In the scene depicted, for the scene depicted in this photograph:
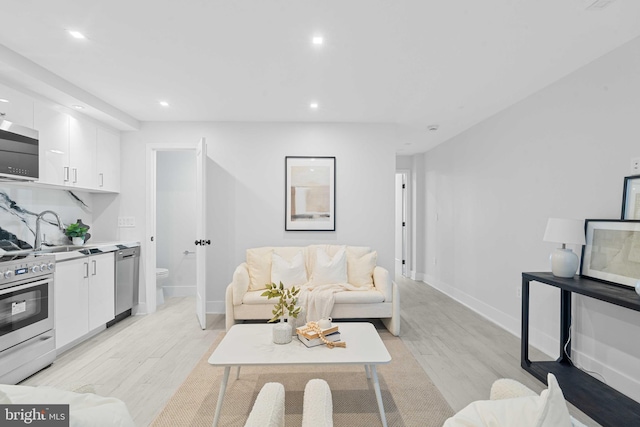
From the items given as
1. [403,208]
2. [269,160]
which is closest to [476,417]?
[269,160]

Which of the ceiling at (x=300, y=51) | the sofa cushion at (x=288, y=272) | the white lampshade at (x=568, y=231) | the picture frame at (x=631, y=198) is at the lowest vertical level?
the sofa cushion at (x=288, y=272)

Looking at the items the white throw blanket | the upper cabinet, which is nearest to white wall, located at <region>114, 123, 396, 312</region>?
the upper cabinet

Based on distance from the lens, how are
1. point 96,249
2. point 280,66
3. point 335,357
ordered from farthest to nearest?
point 96,249
point 280,66
point 335,357

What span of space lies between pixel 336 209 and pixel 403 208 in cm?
309

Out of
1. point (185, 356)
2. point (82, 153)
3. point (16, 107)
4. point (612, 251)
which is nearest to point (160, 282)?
point (82, 153)

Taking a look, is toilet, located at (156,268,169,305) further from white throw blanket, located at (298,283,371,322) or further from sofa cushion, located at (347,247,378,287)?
sofa cushion, located at (347,247,378,287)

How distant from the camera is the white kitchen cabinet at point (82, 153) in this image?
134 inches

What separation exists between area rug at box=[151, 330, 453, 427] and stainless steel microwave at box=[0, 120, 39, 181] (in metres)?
2.18

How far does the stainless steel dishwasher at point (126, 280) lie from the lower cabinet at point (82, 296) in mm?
104

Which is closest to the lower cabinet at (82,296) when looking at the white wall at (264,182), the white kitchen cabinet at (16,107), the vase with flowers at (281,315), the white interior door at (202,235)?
the white wall at (264,182)

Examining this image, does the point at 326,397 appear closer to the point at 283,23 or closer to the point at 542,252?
the point at 283,23

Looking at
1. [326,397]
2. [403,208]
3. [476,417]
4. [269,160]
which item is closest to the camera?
[476,417]

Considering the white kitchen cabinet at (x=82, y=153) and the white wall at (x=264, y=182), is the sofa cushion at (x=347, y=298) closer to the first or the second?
the white wall at (x=264, y=182)

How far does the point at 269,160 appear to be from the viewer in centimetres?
429
